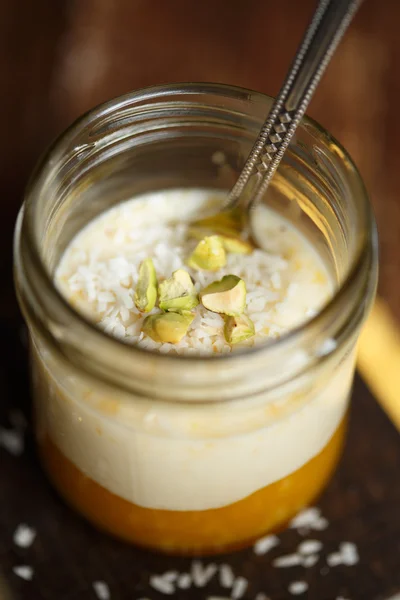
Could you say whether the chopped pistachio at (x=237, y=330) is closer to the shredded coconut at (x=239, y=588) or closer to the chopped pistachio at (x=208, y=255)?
the chopped pistachio at (x=208, y=255)

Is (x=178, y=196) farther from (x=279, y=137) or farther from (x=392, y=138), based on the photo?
(x=392, y=138)

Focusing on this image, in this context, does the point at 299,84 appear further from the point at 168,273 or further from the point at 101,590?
the point at 101,590

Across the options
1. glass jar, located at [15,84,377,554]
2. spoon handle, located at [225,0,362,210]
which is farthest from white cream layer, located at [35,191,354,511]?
spoon handle, located at [225,0,362,210]

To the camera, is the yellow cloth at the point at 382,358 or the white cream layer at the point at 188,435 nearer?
the white cream layer at the point at 188,435

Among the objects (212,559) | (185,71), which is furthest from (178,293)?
(185,71)

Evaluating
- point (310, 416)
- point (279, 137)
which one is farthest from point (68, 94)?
point (310, 416)

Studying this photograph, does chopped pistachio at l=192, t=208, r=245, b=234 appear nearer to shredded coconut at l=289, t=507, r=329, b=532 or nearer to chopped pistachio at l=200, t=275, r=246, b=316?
chopped pistachio at l=200, t=275, r=246, b=316

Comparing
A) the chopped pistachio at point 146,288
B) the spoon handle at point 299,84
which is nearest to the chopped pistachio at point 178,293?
the chopped pistachio at point 146,288
